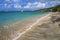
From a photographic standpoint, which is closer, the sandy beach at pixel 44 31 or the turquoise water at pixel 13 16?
the sandy beach at pixel 44 31

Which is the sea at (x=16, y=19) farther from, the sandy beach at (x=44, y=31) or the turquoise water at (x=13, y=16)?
the sandy beach at (x=44, y=31)

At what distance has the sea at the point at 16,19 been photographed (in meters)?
2.10

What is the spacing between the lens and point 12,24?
215 centimetres

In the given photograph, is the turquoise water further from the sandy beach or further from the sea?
the sandy beach

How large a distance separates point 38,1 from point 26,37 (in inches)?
20.1

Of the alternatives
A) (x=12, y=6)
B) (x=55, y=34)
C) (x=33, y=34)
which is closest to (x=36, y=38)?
(x=33, y=34)

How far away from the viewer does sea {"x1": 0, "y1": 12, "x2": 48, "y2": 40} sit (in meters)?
2.10

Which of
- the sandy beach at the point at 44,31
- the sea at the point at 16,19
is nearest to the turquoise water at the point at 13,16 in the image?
the sea at the point at 16,19

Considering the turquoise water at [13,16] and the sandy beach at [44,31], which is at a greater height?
the turquoise water at [13,16]

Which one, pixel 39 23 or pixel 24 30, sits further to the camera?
pixel 39 23

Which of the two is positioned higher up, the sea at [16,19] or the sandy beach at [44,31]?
the sea at [16,19]

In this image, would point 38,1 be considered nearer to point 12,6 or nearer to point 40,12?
point 40,12

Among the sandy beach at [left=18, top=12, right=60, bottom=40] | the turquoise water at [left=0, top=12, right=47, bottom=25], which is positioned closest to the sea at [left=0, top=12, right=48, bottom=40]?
the turquoise water at [left=0, top=12, right=47, bottom=25]

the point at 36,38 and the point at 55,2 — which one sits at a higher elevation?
the point at 55,2
